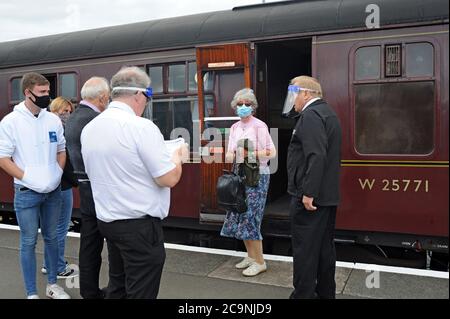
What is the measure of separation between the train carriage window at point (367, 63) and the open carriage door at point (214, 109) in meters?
1.31

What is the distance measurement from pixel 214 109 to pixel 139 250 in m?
3.12

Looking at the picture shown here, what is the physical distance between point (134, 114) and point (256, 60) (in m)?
2.92

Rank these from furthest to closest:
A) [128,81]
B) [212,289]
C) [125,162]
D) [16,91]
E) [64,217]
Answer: [16,91] < [64,217] < [212,289] < [128,81] < [125,162]

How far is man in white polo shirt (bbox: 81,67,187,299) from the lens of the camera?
2523 millimetres

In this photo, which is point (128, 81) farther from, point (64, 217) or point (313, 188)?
point (64, 217)

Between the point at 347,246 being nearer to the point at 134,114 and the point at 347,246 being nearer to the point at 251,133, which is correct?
the point at 251,133

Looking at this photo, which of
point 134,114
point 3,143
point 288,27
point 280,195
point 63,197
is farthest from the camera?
point 280,195

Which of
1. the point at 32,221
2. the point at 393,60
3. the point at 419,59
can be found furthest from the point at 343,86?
the point at 32,221

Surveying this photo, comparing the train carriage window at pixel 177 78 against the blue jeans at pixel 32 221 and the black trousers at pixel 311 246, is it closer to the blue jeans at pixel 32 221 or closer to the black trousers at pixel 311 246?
the blue jeans at pixel 32 221

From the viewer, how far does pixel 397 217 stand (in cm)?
457

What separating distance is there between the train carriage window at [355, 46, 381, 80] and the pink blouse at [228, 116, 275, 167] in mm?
1206

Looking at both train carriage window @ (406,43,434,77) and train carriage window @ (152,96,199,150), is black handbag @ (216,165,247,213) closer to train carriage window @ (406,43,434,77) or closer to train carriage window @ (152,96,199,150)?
train carriage window @ (152,96,199,150)

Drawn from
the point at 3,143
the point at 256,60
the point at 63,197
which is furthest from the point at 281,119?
the point at 3,143

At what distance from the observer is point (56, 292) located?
382 centimetres
